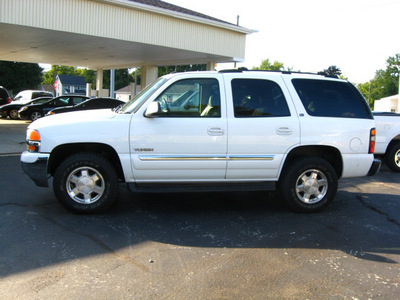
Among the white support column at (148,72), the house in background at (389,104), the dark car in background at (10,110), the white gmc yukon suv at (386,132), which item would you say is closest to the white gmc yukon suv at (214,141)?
the white gmc yukon suv at (386,132)

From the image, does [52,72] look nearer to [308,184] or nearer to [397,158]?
[397,158]

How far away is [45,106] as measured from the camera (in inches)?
762

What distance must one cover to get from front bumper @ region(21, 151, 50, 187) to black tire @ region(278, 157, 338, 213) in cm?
336

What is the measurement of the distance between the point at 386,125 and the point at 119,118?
723 centimetres

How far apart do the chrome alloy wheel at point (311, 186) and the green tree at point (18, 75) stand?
48408 mm

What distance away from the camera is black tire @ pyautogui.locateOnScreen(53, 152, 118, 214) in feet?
16.4

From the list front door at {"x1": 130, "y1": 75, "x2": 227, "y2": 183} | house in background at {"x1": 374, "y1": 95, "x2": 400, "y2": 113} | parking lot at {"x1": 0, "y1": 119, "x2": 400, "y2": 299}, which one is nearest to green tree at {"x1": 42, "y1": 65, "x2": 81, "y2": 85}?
house in background at {"x1": 374, "y1": 95, "x2": 400, "y2": 113}

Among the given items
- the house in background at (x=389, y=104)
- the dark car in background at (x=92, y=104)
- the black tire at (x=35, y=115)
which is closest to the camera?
the dark car in background at (x=92, y=104)

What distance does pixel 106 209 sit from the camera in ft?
17.0

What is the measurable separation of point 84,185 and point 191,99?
74.8 inches

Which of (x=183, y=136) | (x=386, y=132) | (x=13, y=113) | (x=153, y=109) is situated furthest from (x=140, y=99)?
(x=13, y=113)

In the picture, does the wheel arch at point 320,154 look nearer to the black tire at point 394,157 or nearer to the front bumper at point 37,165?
the front bumper at point 37,165

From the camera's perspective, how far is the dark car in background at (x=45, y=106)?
739 inches

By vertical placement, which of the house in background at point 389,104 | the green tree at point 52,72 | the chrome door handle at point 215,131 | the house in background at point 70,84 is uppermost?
the green tree at point 52,72
